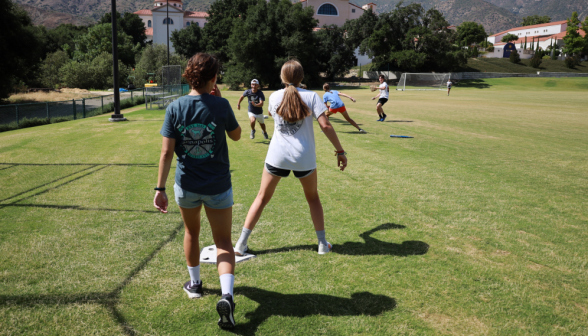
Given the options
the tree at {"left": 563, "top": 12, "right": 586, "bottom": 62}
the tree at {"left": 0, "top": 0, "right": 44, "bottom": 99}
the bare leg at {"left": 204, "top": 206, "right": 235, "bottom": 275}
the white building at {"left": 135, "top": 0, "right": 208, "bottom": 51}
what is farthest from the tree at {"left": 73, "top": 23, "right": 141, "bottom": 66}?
the tree at {"left": 563, "top": 12, "right": 586, "bottom": 62}

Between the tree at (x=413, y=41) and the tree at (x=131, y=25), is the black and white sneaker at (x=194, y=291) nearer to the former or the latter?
the tree at (x=413, y=41)

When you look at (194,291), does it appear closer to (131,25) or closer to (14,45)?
(14,45)

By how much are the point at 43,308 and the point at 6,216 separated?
3.07 meters

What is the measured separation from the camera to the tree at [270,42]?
55.6 m

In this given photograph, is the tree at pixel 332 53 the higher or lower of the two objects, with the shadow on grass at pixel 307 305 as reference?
higher

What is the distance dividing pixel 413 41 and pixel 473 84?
12.9 m

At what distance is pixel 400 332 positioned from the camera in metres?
2.96

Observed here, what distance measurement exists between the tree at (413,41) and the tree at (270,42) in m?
17.1

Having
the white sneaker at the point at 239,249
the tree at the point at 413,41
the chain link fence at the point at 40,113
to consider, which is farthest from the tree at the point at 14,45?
the tree at the point at 413,41

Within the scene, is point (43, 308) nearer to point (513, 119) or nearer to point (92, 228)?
point (92, 228)

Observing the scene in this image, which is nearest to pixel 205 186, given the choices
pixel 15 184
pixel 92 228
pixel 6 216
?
pixel 92 228

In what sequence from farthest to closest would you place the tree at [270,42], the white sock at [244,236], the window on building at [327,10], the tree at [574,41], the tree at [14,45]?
the window on building at [327,10], the tree at [574,41], the tree at [270,42], the tree at [14,45], the white sock at [244,236]

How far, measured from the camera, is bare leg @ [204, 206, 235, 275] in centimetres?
303

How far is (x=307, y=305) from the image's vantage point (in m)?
3.32
